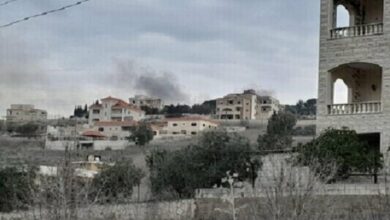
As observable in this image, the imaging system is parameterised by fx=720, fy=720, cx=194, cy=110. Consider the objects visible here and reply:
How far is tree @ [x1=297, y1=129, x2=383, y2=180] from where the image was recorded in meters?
20.8

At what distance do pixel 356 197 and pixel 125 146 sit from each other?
56.2m

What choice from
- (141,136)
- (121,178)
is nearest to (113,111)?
(141,136)

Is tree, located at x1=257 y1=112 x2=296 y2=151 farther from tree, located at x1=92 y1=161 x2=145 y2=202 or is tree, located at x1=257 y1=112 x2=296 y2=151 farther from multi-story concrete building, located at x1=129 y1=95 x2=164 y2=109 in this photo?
multi-story concrete building, located at x1=129 y1=95 x2=164 y2=109

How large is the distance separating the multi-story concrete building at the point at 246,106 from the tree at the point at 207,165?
274ft

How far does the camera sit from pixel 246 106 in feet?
378

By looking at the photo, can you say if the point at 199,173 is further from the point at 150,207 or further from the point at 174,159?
the point at 150,207

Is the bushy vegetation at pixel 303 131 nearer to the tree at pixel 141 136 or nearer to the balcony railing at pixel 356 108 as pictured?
the tree at pixel 141 136

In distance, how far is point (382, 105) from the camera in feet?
78.5

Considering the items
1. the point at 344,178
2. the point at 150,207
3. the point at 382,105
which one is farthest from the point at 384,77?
the point at 150,207

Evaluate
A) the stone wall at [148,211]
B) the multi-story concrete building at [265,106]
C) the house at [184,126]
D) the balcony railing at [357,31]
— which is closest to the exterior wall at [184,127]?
the house at [184,126]

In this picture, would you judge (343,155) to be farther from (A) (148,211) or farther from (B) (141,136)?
(B) (141,136)

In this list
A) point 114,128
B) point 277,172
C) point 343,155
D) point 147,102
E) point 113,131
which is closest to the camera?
point 277,172

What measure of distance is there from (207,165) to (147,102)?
111m

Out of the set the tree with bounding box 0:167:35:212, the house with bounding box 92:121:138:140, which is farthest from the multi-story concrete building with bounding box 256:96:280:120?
the tree with bounding box 0:167:35:212
